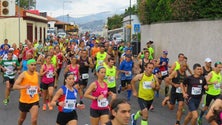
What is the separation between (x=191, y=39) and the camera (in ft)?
64.1

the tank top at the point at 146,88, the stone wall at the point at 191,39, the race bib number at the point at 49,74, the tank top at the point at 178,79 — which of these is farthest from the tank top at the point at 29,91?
the stone wall at the point at 191,39

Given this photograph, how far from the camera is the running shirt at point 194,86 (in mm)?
8984

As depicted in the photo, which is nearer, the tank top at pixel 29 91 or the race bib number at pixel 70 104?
the race bib number at pixel 70 104

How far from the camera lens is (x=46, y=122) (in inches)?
391

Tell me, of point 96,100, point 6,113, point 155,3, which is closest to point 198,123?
point 96,100

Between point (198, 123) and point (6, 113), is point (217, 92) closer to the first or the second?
point (198, 123)

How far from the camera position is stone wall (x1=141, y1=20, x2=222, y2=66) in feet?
54.1

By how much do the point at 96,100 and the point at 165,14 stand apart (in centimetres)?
1779

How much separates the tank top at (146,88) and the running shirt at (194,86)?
2.74 ft

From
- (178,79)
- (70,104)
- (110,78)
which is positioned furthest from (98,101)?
(178,79)

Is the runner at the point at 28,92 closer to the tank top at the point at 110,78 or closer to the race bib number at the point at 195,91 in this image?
the tank top at the point at 110,78

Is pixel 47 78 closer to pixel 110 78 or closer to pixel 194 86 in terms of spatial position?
pixel 110 78

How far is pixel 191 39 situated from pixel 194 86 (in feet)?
35.8

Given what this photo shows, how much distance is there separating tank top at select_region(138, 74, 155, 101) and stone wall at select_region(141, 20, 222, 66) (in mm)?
7772
